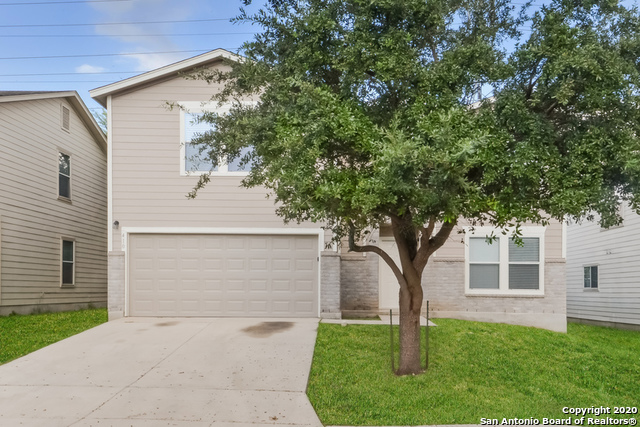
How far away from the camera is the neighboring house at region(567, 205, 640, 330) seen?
1573 centimetres

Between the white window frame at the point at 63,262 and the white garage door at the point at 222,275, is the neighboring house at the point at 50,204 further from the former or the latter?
the white garage door at the point at 222,275

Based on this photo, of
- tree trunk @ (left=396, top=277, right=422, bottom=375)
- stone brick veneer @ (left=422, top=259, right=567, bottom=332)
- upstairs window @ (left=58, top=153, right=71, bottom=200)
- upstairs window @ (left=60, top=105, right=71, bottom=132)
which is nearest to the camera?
tree trunk @ (left=396, top=277, right=422, bottom=375)

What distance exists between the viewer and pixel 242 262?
40.6 ft

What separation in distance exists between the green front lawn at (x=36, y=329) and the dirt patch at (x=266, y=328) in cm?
351

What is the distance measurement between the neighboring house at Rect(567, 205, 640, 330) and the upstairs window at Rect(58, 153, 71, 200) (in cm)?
1456

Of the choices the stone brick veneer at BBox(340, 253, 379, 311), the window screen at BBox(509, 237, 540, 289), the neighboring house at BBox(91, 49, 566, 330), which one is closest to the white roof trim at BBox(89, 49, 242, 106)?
the neighboring house at BBox(91, 49, 566, 330)

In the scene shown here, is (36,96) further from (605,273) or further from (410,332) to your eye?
(605,273)

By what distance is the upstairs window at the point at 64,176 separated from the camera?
52.0 feet

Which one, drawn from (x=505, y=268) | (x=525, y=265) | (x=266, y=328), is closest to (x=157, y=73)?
(x=266, y=328)

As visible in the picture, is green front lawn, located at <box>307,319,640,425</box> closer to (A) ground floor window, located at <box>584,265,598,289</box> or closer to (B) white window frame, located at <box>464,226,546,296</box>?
(B) white window frame, located at <box>464,226,546,296</box>

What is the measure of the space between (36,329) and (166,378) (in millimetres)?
5124

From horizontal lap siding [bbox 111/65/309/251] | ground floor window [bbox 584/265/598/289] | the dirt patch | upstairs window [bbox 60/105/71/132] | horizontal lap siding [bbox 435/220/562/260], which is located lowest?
the dirt patch

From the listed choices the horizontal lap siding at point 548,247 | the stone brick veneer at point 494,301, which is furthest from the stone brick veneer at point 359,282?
the horizontal lap siding at point 548,247

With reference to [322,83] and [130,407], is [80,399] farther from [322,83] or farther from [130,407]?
[322,83]
